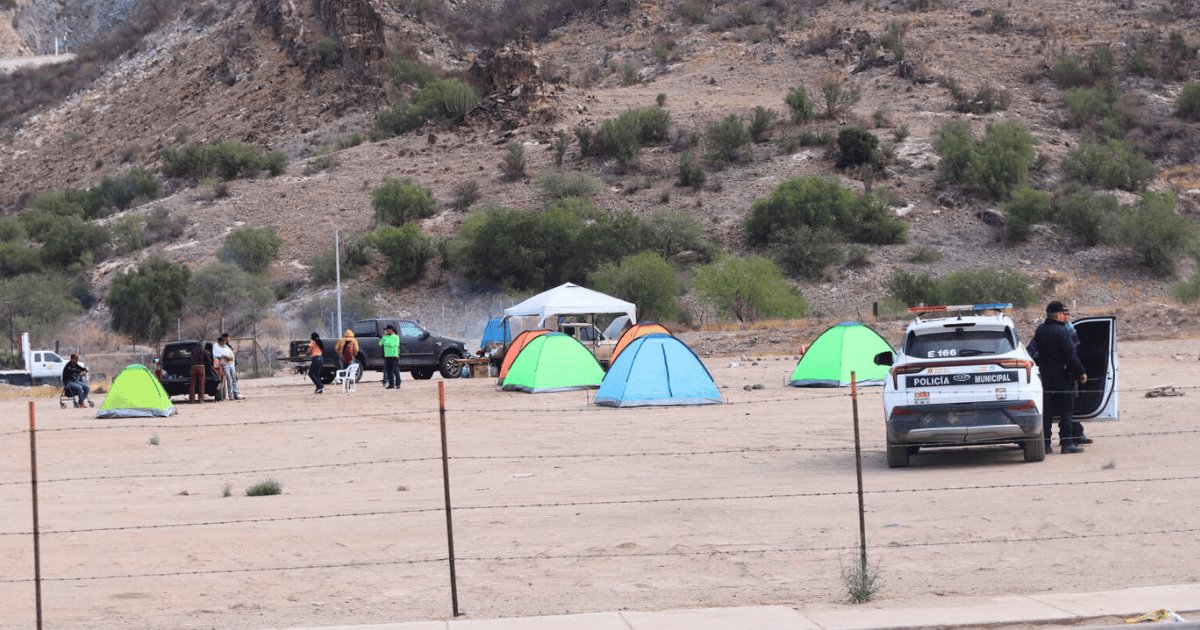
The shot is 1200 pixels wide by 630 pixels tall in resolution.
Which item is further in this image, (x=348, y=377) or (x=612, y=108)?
(x=612, y=108)

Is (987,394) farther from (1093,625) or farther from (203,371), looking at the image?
(203,371)

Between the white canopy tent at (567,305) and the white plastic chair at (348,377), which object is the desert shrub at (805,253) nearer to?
the white canopy tent at (567,305)

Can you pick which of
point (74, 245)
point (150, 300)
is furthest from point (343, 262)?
point (74, 245)

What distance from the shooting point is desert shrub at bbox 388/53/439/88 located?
87.3m

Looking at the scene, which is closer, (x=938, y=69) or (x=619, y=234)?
(x=619, y=234)

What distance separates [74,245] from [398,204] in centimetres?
1737

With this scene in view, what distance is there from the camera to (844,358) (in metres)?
29.4

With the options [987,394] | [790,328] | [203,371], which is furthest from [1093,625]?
[790,328]

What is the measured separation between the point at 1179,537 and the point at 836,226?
5277 cm

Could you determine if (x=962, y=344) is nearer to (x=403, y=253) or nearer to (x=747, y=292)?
(x=747, y=292)

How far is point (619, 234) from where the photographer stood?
63.3m

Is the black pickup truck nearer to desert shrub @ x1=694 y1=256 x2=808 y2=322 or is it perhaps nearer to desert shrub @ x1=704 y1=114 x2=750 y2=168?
desert shrub @ x1=694 y1=256 x2=808 y2=322

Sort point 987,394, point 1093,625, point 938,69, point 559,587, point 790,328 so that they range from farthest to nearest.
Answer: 1. point 938,69
2. point 790,328
3. point 987,394
4. point 559,587
5. point 1093,625

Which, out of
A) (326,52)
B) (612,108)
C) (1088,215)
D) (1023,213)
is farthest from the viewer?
(326,52)
